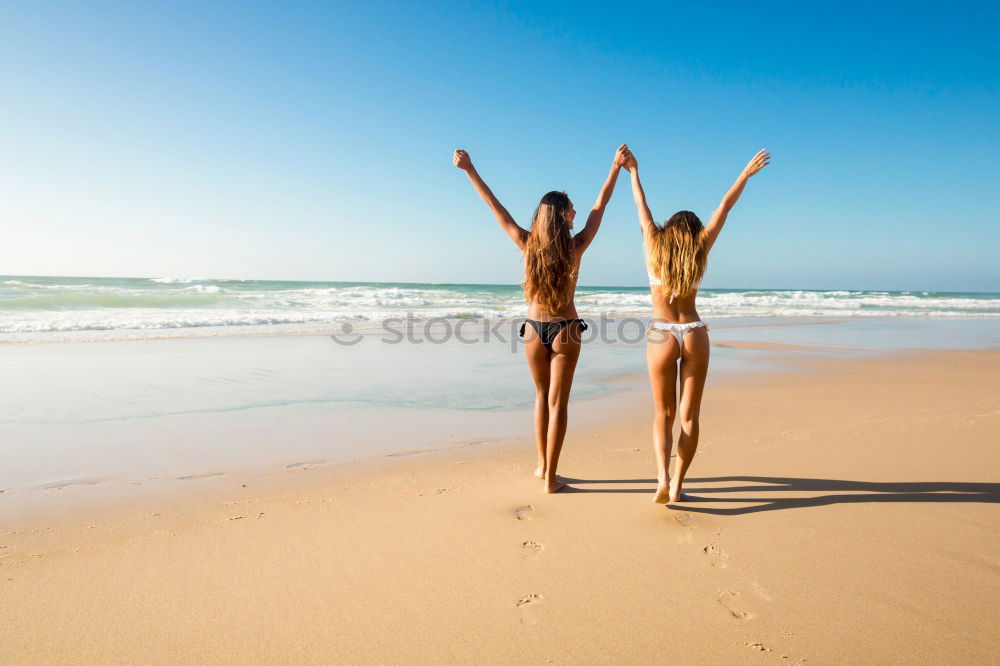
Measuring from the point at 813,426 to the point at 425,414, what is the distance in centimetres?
417

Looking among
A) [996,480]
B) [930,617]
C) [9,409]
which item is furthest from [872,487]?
[9,409]

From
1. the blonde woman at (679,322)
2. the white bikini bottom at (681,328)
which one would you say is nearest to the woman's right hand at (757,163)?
the blonde woman at (679,322)

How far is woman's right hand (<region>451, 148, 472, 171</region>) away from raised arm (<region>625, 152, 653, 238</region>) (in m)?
1.11

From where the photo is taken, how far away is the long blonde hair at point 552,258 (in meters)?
3.62

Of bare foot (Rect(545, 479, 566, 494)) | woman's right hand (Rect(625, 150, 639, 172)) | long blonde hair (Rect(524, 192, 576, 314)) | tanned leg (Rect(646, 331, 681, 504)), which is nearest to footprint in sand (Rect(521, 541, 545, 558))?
bare foot (Rect(545, 479, 566, 494))

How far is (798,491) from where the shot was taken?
12.5ft

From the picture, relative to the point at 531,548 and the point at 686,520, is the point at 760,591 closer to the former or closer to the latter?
the point at 686,520

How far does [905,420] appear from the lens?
5898 millimetres

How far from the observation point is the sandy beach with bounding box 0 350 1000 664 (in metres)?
2.15

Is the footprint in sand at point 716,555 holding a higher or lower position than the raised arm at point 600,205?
lower

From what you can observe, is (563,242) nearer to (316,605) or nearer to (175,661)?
(316,605)

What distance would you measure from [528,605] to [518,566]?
33 centimetres

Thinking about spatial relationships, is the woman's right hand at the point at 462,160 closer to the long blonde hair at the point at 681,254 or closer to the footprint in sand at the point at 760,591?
the long blonde hair at the point at 681,254

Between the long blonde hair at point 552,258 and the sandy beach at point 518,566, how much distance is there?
138 cm
